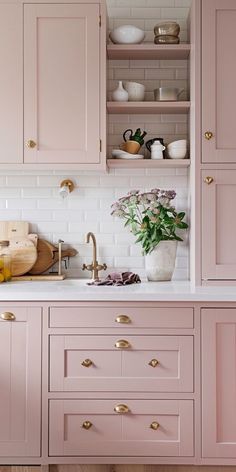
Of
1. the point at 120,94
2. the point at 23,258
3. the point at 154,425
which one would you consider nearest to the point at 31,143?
A: the point at 120,94

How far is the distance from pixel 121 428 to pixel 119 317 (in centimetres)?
53

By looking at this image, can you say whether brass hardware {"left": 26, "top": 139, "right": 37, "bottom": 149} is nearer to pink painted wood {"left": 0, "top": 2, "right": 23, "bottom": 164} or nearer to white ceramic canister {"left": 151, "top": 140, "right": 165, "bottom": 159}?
pink painted wood {"left": 0, "top": 2, "right": 23, "bottom": 164}

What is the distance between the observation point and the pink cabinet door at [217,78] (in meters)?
2.94

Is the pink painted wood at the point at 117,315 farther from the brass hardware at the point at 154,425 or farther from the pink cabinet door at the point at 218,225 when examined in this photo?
the brass hardware at the point at 154,425

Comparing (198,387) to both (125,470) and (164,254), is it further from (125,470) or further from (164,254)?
(164,254)

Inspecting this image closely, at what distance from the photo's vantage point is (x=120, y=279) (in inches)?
125

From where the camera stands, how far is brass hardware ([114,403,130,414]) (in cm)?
278

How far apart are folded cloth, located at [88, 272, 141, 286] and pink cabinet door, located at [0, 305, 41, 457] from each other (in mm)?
480

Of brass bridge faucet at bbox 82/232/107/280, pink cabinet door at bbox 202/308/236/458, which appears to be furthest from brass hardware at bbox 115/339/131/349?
brass bridge faucet at bbox 82/232/107/280

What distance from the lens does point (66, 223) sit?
3.50m

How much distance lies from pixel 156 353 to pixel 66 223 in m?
1.06

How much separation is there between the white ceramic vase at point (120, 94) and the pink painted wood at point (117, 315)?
Answer: 3.87ft

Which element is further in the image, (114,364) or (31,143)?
(31,143)

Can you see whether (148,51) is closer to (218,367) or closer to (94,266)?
(94,266)
